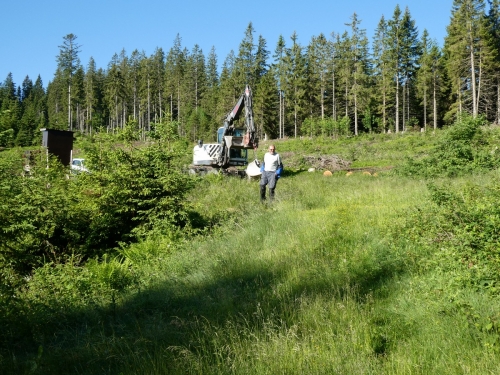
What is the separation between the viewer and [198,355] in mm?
3840

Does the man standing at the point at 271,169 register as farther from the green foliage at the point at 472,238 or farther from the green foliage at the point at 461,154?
the green foliage at the point at 472,238

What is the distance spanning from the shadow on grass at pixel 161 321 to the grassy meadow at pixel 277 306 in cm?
2

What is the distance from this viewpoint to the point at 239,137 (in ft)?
75.2

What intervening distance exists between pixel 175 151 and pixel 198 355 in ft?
24.8

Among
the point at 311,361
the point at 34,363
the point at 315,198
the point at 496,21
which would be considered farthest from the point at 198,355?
the point at 496,21

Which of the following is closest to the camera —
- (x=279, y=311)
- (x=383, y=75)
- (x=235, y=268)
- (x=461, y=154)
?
(x=279, y=311)

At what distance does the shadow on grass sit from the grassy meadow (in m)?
0.02

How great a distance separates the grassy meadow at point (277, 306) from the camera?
3547 millimetres

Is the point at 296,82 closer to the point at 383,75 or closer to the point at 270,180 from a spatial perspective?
the point at 383,75

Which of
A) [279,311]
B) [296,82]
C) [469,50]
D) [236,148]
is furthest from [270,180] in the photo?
[296,82]

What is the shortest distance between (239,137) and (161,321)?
1840cm

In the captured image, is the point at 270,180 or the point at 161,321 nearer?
the point at 161,321

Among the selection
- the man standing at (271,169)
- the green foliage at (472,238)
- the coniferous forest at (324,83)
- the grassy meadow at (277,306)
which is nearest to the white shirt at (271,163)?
the man standing at (271,169)

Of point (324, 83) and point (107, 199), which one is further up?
point (324, 83)
